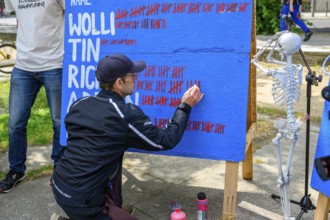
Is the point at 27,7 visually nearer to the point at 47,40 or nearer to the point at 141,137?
the point at 47,40

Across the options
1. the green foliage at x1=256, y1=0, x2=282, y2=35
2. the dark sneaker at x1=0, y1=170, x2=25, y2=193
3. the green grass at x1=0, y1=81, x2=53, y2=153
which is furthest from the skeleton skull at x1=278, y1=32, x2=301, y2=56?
the green foliage at x1=256, y1=0, x2=282, y2=35

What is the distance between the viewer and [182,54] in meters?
2.57

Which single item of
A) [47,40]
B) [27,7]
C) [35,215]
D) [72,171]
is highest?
[27,7]

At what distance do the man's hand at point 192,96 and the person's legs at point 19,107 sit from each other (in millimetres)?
1411

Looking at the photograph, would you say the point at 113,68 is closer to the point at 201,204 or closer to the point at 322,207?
the point at 201,204

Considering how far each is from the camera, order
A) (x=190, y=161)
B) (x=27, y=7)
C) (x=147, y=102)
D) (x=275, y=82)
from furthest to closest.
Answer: (x=190, y=161)
(x=27, y=7)
(x=147, y=102)
(x=275, y=82)

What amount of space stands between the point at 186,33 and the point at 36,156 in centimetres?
231

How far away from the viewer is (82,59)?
2941mm

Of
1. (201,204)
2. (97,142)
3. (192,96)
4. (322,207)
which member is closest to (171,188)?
(201,204)

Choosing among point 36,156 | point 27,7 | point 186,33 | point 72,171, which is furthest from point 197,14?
point 36,156

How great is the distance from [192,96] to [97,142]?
629mm

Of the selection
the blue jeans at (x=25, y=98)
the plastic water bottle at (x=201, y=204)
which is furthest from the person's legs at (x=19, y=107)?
the plastic water bottle at (x=201, y=204)

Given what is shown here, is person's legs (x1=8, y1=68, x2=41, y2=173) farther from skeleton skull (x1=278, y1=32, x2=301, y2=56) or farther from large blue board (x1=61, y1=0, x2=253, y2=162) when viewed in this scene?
skeleton skull (x1=278, y1=32, x2=301, y2=56)

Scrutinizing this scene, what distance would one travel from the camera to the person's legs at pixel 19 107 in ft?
10.7
